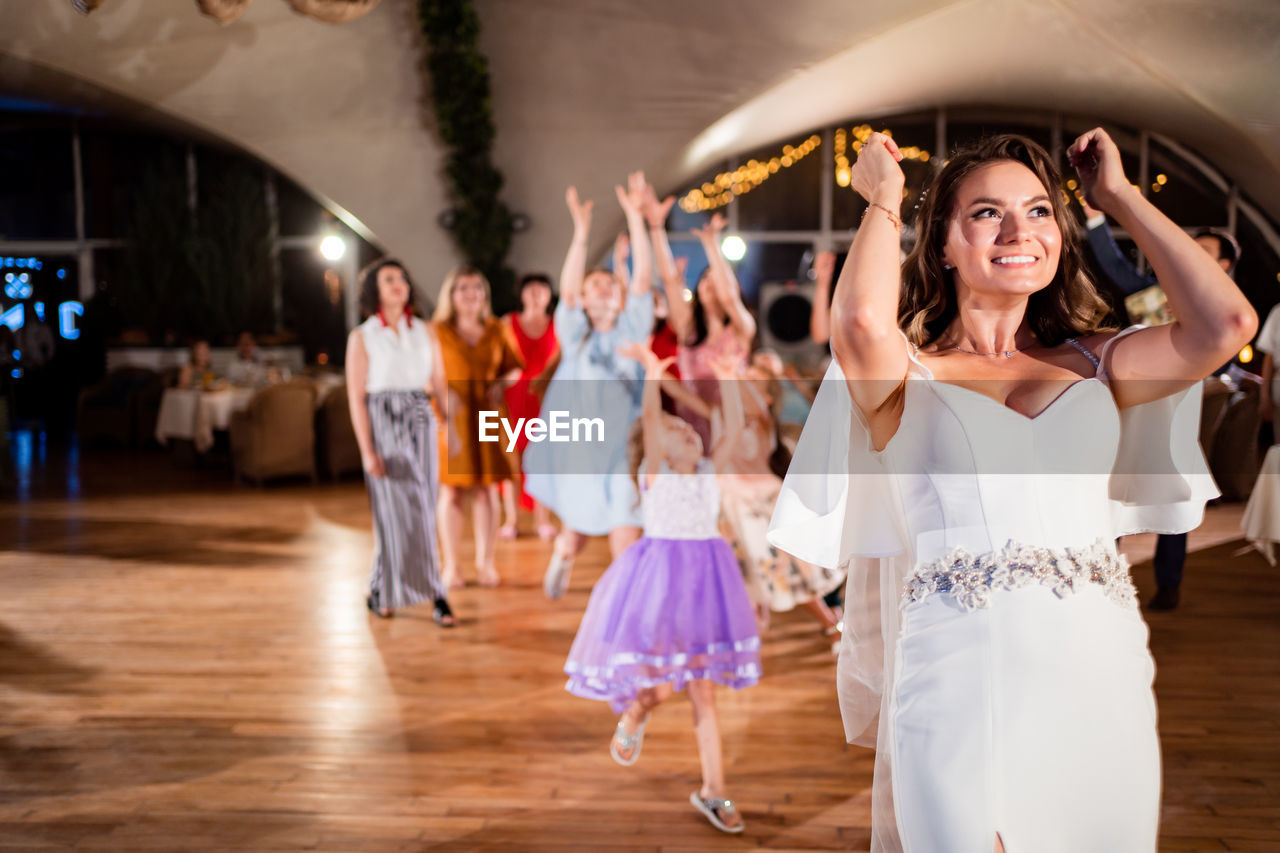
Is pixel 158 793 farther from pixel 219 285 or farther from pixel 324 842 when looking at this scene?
pixel 219 285

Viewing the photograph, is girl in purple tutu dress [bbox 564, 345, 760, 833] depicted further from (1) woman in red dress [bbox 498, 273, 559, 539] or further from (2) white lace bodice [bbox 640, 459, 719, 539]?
(1) woman in red dress [bbox 498, 273, 559, 539]

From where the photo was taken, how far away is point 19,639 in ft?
12.6

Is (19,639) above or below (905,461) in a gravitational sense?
below

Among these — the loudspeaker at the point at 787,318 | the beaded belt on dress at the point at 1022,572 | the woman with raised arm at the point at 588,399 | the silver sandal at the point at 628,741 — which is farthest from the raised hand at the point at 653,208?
the loudspeaker at the point at 787,318

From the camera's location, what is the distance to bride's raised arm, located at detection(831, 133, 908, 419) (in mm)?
1108

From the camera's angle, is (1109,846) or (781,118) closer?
(1109,846)

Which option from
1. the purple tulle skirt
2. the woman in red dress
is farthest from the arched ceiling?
the purple tulle skirt

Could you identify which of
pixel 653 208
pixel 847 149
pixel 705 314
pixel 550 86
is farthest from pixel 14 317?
pixel 847 149

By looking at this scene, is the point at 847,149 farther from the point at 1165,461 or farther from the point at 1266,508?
the point at 1165,461

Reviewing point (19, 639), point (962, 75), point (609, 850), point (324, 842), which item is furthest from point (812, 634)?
point (962, 75)

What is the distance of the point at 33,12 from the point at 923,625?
10.9 ft

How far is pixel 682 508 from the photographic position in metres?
2.72

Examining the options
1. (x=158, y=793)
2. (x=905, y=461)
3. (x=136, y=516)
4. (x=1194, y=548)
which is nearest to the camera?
(x=905, y=461)

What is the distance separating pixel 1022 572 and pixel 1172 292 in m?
0.39
